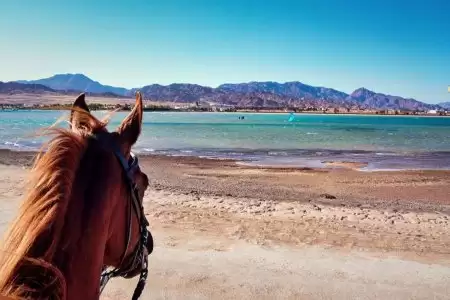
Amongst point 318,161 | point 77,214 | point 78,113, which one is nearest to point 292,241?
point 78,113

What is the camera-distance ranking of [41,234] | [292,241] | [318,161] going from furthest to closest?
[318,161], [292,241], [41,234]

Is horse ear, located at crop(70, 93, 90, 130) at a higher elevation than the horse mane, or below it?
higher

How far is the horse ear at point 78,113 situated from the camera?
175 centimetres

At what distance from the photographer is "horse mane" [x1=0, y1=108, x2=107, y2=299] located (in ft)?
4.38

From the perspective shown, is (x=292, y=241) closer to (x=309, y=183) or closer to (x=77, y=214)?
(x=77, y=214)

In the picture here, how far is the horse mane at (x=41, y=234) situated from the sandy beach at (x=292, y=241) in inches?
11.8

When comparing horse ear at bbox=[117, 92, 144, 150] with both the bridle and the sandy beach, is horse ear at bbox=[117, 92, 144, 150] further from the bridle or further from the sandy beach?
the sandy beach

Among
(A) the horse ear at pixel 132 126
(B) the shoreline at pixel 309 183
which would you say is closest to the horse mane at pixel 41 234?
(A) the horse ear at pixel 132 126

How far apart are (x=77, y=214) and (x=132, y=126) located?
512mm

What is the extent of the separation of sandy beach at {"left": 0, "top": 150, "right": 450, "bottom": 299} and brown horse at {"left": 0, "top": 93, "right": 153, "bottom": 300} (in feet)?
0.97

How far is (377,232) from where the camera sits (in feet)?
30.8

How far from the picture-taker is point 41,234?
1.37 m

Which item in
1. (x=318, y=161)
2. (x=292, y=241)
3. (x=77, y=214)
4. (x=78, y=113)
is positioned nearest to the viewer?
(x=77, y=214)

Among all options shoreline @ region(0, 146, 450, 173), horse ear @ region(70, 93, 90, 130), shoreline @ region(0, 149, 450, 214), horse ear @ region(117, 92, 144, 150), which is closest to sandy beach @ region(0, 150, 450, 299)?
shoreline @ region(0, 149, 450, 214)
